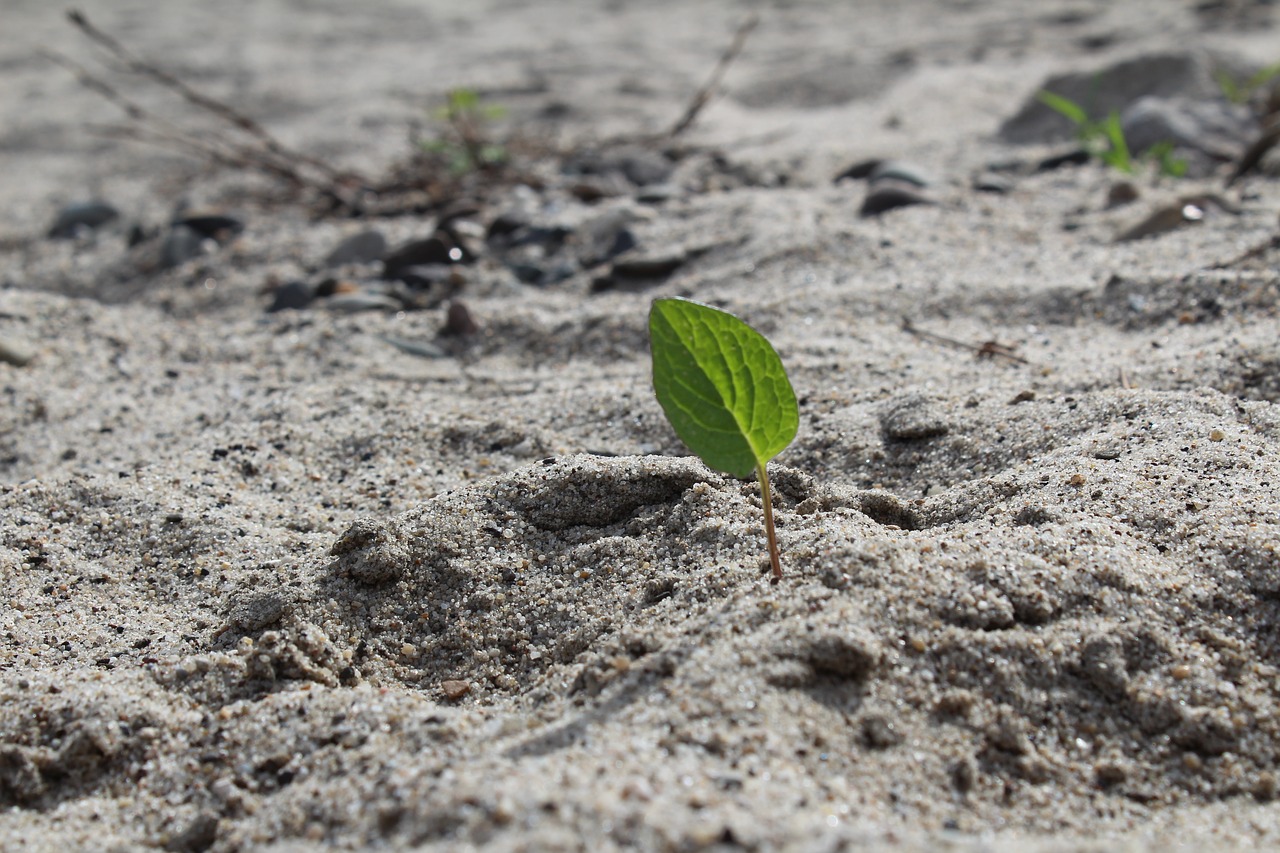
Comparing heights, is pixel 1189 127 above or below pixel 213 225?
above

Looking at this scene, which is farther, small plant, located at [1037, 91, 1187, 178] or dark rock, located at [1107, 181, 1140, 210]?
small plant, located at [1037, 91, 1187, 178]

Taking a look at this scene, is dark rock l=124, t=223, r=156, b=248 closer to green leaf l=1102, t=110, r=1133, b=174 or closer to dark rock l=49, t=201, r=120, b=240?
dark rock l=49, t=201, r=120, b=240

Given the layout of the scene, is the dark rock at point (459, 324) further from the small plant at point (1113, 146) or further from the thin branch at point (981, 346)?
the small plant at point (1113, 146)

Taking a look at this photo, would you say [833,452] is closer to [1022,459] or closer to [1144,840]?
[1022,459]

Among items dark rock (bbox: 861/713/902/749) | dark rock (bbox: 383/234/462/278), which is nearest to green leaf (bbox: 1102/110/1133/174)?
dark rock (bbox: 383/234/462/278)

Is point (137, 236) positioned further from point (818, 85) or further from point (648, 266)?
point (818, 85)

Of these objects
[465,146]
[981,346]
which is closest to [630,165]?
[465,146]

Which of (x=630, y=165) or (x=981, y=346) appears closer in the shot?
(x=981, y=346)

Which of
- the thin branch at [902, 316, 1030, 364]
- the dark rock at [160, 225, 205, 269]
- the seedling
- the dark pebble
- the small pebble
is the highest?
the seedling
